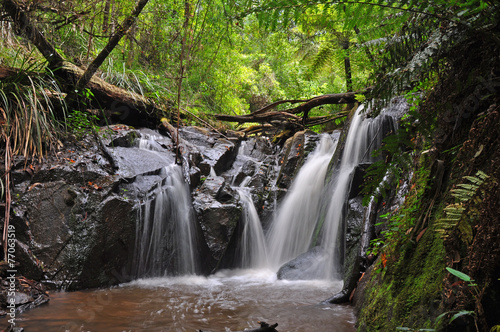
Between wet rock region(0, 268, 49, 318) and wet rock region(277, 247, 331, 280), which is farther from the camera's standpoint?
wet rock region(277, 247, 331, 280)

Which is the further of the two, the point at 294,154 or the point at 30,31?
the point at 294,154

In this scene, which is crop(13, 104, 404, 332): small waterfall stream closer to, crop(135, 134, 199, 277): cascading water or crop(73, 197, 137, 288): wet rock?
crop(135, 134, 199, 277): cascading water

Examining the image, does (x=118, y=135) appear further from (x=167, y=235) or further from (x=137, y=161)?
(x=167, y=235)

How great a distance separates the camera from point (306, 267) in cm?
538

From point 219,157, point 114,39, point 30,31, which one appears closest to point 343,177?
point 219,157

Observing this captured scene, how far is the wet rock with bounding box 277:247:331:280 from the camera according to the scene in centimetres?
523

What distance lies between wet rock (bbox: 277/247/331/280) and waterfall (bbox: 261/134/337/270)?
546mm

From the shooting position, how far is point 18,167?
507cm

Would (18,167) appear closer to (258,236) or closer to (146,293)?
(146,293)

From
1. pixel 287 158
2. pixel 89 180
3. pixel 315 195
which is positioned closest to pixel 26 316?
pixel 89 180

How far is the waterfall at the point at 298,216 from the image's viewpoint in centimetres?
641

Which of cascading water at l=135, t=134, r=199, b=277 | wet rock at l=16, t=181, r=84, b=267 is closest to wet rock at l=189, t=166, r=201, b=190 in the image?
cascading water at l=135, t=134, r=199, b=277

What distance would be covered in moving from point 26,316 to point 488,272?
4.04 metres

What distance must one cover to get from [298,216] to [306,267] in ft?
4.81
